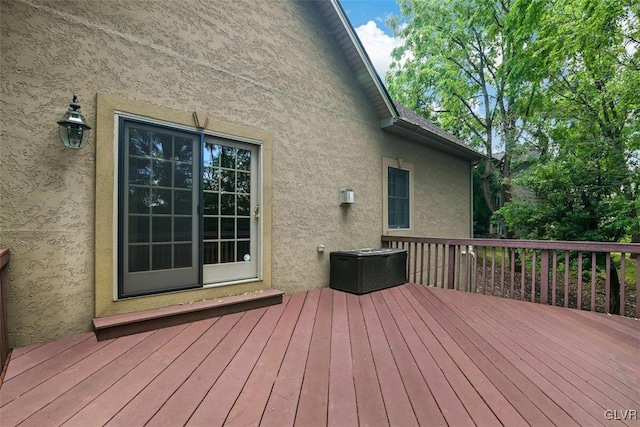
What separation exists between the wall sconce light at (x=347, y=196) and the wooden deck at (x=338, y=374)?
2112mm

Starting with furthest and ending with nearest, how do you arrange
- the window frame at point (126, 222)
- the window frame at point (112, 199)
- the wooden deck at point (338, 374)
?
the window frame at point (126, 222) → the window frame at point (112, 199) → the wooden deck at point (338, 374)

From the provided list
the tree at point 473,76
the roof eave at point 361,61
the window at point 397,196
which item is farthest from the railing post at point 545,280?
the tree at point 473,76

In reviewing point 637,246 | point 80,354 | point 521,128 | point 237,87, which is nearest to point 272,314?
point 80,354

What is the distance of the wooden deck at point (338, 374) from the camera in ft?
5.09

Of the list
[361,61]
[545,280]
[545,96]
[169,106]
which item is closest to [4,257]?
[169,106]

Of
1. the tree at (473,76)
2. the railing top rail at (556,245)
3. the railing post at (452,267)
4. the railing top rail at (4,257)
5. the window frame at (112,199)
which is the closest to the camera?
the railing top rail at (4,257)

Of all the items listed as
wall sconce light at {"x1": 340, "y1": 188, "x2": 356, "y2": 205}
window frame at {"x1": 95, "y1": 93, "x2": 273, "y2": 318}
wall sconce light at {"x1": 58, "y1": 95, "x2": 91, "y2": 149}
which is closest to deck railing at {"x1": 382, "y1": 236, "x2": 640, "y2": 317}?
wall sconce light at {"x1": 340, "y1": 188, "x2": 356, "y2": 205}

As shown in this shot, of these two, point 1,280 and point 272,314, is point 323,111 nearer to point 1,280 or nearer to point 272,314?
point 272,314

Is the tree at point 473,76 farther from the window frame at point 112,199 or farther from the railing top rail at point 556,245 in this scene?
the window frame at point 112,199

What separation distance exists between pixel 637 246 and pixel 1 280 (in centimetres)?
601

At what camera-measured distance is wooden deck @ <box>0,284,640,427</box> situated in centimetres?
155

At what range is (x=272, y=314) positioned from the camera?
10.6 ft

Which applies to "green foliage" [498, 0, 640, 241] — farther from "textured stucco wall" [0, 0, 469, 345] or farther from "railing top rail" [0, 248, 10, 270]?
"railing top rail" [0, 248, 10, 270]

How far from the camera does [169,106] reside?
3092 millimetres
